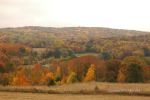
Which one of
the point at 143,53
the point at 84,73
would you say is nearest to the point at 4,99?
the point at 84,73

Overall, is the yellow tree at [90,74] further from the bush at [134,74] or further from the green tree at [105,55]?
the green tree at [105,55]

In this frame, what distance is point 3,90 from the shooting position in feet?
154

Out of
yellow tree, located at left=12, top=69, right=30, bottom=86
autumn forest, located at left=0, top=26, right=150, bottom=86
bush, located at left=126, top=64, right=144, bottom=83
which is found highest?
bush, located at left=126, top=64, right=144, bottom=83

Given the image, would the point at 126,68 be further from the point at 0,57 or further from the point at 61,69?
the point at 0,57

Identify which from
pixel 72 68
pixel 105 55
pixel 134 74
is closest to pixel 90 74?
pixel 72 68

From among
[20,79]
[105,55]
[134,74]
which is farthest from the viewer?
[105,55]

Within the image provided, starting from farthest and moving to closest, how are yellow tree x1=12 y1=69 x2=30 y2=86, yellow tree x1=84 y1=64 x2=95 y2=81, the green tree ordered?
the green tree
yellow tree x1=12 y1=69 x2=30 y2=86
yellow tree x1=84 y1=64 x2=95 y2=81

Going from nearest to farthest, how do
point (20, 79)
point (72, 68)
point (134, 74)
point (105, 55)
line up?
point (134, 74), point (20, 79), point (72, 68), point (105, 55)

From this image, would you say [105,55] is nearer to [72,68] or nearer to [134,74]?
[72,68]

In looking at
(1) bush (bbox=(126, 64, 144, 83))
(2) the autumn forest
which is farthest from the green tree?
(1) bush (bbox=(126, 64, 144, 83))

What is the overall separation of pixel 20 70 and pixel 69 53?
54433 mm

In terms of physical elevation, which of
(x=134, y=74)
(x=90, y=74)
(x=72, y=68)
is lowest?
(x=72, y=68)

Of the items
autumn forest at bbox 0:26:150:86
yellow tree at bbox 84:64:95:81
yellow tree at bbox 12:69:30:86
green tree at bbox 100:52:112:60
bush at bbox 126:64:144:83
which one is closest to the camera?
bush at bbox 126:64:144:83

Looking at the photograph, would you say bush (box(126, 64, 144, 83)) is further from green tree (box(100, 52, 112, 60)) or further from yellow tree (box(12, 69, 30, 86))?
green tree (box(100, 52, 112, 60))
